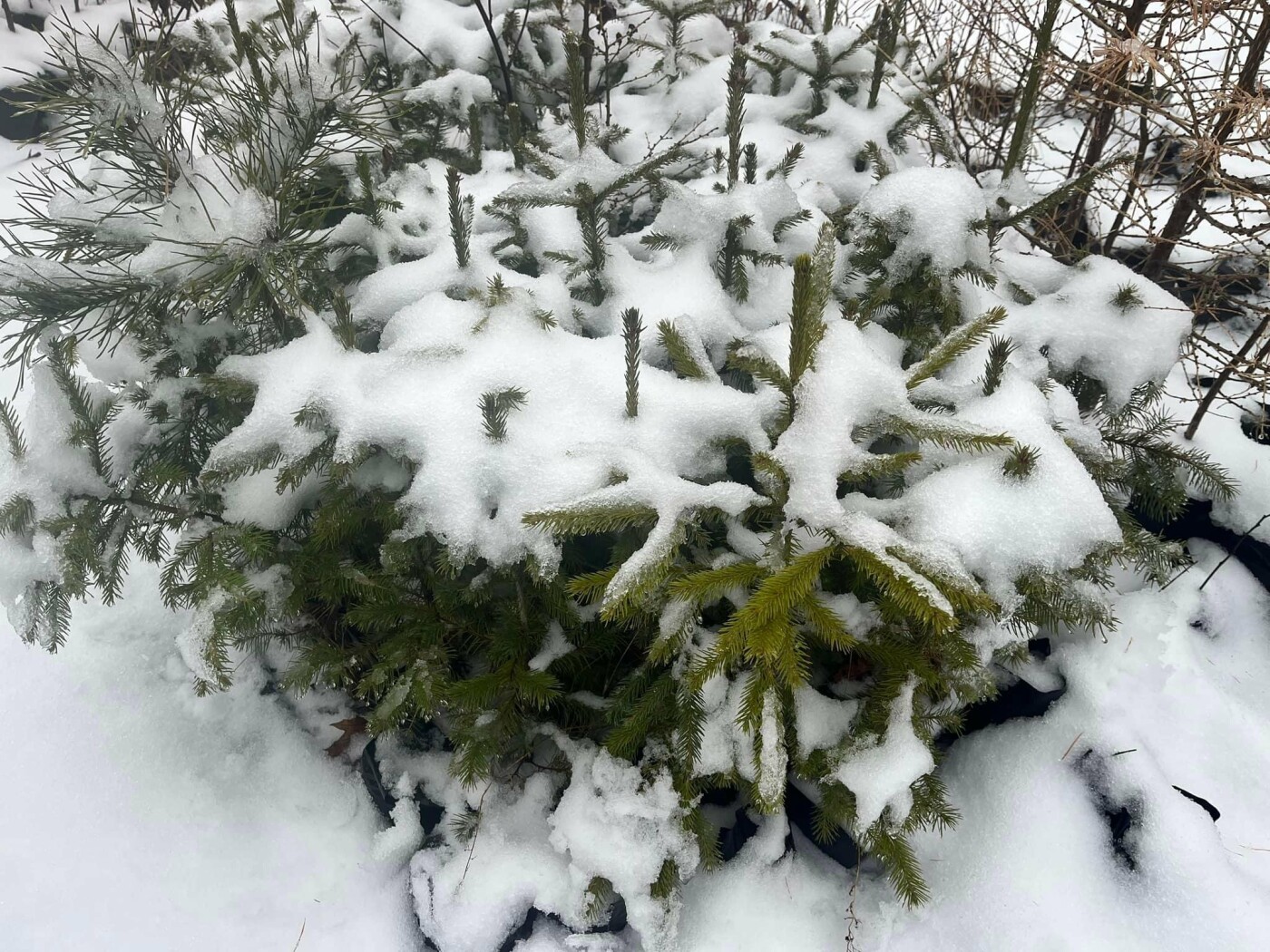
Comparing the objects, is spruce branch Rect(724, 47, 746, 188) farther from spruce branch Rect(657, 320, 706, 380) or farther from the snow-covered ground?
the snow-covered ground

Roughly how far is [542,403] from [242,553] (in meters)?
0.87

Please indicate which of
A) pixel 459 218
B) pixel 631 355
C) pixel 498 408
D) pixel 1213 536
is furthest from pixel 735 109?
pixel 1213 536

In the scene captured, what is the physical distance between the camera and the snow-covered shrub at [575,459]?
1400 mm

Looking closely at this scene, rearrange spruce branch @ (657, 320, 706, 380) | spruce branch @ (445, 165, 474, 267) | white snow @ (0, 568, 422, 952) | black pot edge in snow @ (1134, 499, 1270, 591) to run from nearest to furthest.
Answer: spruce branch @ (657, 320, 706, 380) < spruce branch @ (445, 165, 474, 267) < white snow @ (0, 568, 422, 952) < black pot edge in snow @ (1134, 499, 1270, 591)

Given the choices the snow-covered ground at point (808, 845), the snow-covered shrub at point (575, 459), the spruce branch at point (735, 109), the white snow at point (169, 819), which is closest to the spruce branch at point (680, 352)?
the snow-covered shrub at point (575, 459)

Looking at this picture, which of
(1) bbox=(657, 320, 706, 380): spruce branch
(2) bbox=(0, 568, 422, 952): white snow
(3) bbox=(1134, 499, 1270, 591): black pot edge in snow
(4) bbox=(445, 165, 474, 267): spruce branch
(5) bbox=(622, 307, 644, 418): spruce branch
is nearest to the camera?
(5) bbox=(622, 307, 644, 418): spruce branch

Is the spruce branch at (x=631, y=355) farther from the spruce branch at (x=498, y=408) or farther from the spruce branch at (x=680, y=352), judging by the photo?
the spruce branch at (x=498, y=408)

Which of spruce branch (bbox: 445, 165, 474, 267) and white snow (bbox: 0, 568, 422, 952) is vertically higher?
spruce branch (bbox: 445, 165, 474, 267)

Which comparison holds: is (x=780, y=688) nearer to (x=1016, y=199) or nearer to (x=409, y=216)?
(x=1016, y=199)

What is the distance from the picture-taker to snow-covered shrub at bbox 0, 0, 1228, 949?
4.59 ft

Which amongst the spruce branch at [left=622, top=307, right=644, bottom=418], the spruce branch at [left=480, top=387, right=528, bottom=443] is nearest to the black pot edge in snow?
the spruce branch at [left=622, top=307, right=644, bottom=418]

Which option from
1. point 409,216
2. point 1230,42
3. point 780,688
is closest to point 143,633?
point 409,216

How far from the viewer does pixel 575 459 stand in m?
1.52

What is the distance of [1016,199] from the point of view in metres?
1.95
